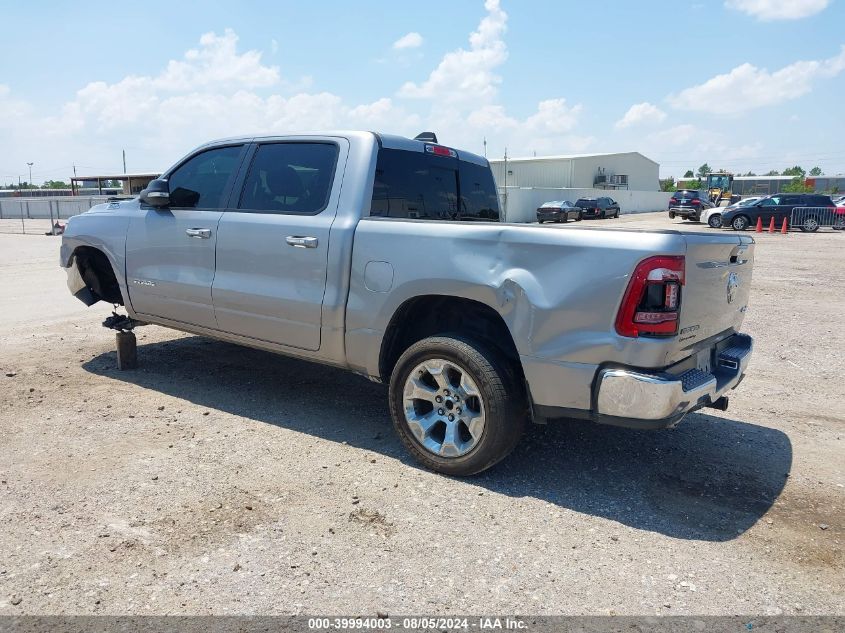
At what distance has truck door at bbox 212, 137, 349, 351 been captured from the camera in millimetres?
4273

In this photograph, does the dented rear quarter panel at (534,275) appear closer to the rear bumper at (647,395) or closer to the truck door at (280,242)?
the rear bumper at (647,395)

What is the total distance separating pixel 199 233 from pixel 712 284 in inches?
141

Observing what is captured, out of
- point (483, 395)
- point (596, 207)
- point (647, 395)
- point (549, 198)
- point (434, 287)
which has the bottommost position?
point (483, 395)

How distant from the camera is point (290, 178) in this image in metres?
4.58

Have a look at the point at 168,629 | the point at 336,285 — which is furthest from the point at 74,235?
the point at 168,629

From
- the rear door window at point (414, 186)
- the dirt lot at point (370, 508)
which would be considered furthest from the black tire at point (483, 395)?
the rear door window at point (414, 186)

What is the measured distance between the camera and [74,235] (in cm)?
595

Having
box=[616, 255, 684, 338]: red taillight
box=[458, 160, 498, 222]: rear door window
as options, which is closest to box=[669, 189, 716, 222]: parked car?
box=[458, 160, 498, 222]: rear door window

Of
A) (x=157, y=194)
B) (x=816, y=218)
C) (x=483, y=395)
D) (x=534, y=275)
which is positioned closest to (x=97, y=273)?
(x=157, y=194)

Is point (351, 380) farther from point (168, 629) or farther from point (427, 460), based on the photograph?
point (168, 629)

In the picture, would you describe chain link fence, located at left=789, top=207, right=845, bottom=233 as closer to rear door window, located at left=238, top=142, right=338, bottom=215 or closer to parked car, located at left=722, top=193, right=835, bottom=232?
parked car, located at left=722, top=193, right=835, bottom=232

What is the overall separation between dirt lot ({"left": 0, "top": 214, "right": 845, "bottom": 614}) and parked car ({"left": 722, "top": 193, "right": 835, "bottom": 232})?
2824 cm

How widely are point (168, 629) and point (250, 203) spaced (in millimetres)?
3050

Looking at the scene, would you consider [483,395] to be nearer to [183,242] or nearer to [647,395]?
[647,395]
